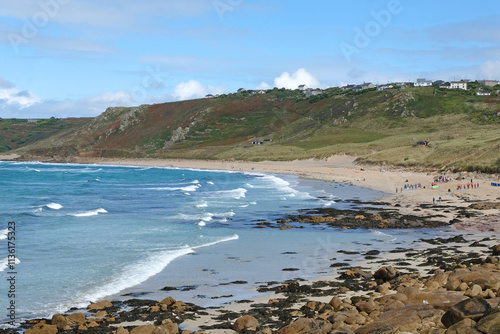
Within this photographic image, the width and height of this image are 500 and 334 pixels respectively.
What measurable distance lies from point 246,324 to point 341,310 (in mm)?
3059

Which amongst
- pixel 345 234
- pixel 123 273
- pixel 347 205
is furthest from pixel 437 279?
pixel 347 205

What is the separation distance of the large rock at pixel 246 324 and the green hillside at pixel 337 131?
214 feet

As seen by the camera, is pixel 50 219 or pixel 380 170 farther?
pixel 380 170

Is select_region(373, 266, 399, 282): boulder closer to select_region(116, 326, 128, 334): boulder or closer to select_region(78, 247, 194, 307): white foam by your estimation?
select_region(78, 247, 194, 307): white foam

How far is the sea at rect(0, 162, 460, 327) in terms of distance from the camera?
21.4m

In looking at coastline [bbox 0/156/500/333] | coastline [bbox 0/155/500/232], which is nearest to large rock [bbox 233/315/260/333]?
coastline [bbox 0/156/500/333]

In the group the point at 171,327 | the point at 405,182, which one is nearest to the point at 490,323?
the point at 171,327

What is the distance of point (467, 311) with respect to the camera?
1244 centimetres

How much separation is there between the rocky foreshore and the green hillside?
59.3 m

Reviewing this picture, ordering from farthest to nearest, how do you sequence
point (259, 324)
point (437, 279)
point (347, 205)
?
point (347, 205)
point (437, 279)
point (259, 324)

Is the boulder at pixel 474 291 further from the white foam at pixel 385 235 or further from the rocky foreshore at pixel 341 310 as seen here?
the white foam at pixel 385 235

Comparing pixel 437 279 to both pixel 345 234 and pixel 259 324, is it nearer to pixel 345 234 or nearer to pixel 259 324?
pixel 259 324

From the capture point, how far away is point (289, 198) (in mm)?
57812

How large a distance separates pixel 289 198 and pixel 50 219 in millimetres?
25141
